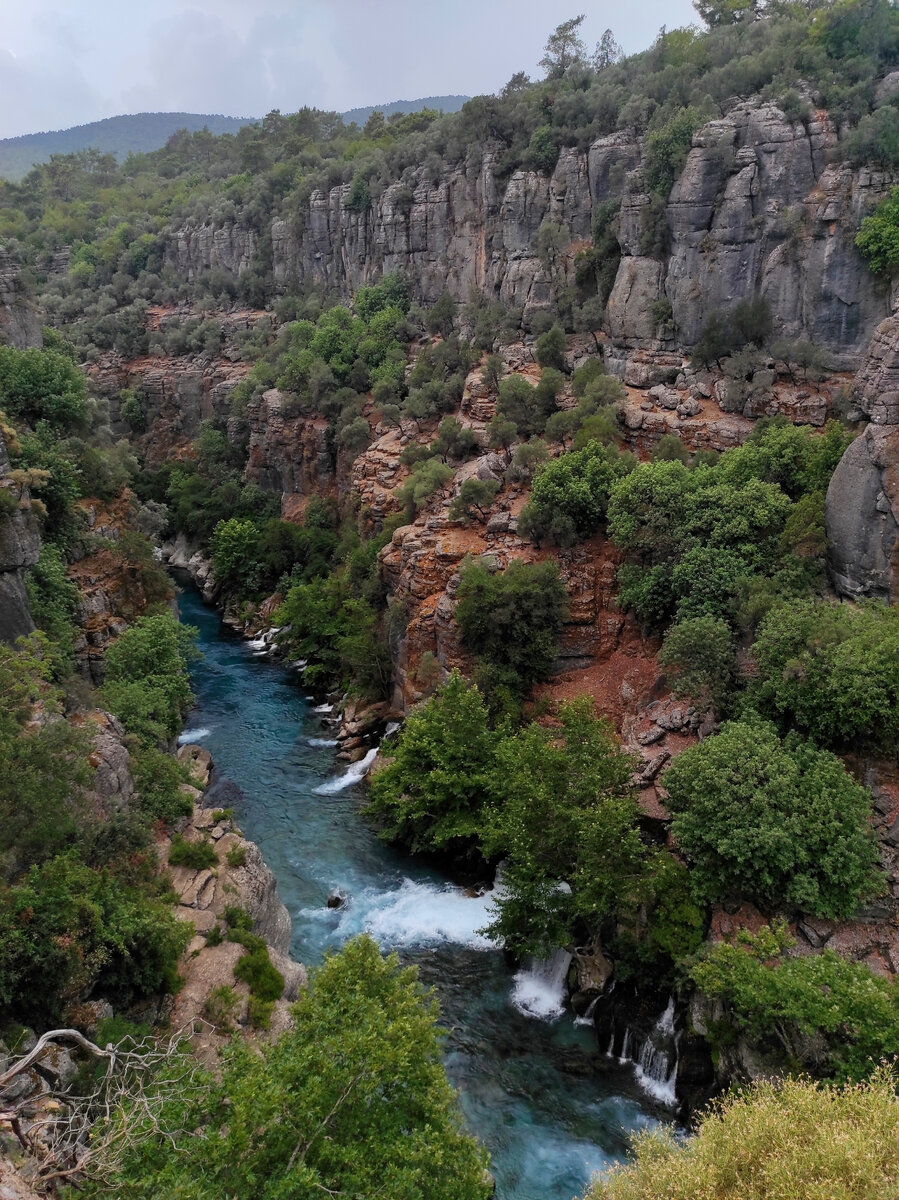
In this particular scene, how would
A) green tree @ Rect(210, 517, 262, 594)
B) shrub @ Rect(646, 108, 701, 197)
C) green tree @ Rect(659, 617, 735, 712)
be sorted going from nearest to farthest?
green tree @ Rect(659, 617, 735, 712)
shrub @ Rect(646, 108, 701, 197)
green tree @ Rect(210, 517, 262, 594)

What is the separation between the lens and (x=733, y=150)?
33250mm

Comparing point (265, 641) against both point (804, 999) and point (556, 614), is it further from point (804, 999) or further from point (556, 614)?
point (804, 999)

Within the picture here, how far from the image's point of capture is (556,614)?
27.7 metres

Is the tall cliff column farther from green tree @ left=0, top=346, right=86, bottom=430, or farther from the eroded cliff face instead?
green tree @ left=0, top=346, right=86, bottom=430

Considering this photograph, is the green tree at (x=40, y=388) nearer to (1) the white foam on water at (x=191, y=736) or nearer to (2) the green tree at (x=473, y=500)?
(1) the white foam on water at (x=191, y=736)

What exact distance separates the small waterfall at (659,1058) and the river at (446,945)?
12.5 inches

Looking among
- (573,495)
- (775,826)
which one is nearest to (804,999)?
(775,826)

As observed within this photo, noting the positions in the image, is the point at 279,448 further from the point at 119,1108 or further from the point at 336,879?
the point at 119,1108

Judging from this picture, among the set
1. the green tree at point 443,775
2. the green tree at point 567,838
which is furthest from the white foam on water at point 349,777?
the green tree at point 567,838

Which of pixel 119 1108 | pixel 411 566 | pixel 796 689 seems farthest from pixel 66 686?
pixel 796 689

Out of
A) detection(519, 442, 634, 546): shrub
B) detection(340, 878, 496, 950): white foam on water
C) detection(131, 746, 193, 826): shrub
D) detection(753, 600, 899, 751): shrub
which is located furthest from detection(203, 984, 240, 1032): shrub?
detection(519, 442, 634, 546): shrub

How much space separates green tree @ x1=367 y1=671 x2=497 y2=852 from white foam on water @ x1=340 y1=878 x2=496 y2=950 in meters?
1.56

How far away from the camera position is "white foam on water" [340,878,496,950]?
22.1m

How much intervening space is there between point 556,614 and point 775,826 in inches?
468
